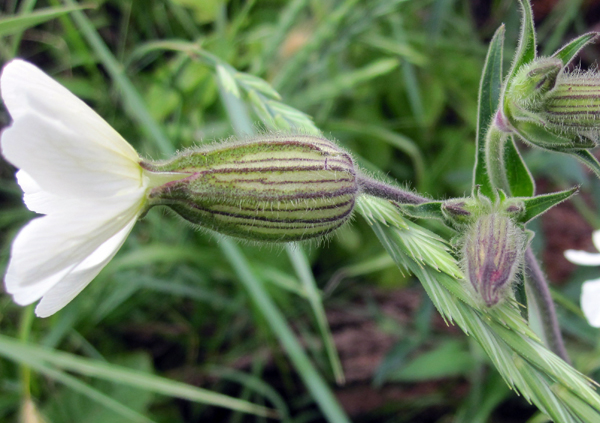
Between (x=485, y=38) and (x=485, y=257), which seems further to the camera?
(x=485, y=38)

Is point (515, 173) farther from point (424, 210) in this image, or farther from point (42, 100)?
point (42, 100)

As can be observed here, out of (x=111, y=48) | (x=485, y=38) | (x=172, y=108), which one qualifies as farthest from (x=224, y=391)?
(x=485, y=38)

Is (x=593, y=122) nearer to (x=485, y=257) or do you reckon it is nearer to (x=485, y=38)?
(x=485, y=257)

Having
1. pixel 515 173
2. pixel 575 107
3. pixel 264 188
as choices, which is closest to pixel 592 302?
pixel 515 173

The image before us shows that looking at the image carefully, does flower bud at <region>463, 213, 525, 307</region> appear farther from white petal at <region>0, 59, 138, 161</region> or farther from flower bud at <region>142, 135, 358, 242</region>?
white petal at <region>0, 59, 138, 161</region>

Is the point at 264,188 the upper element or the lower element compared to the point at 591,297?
upper

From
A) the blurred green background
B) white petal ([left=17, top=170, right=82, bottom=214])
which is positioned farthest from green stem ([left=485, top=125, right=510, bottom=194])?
white petal ([left=17, top=170, right=82, bottom=214])
